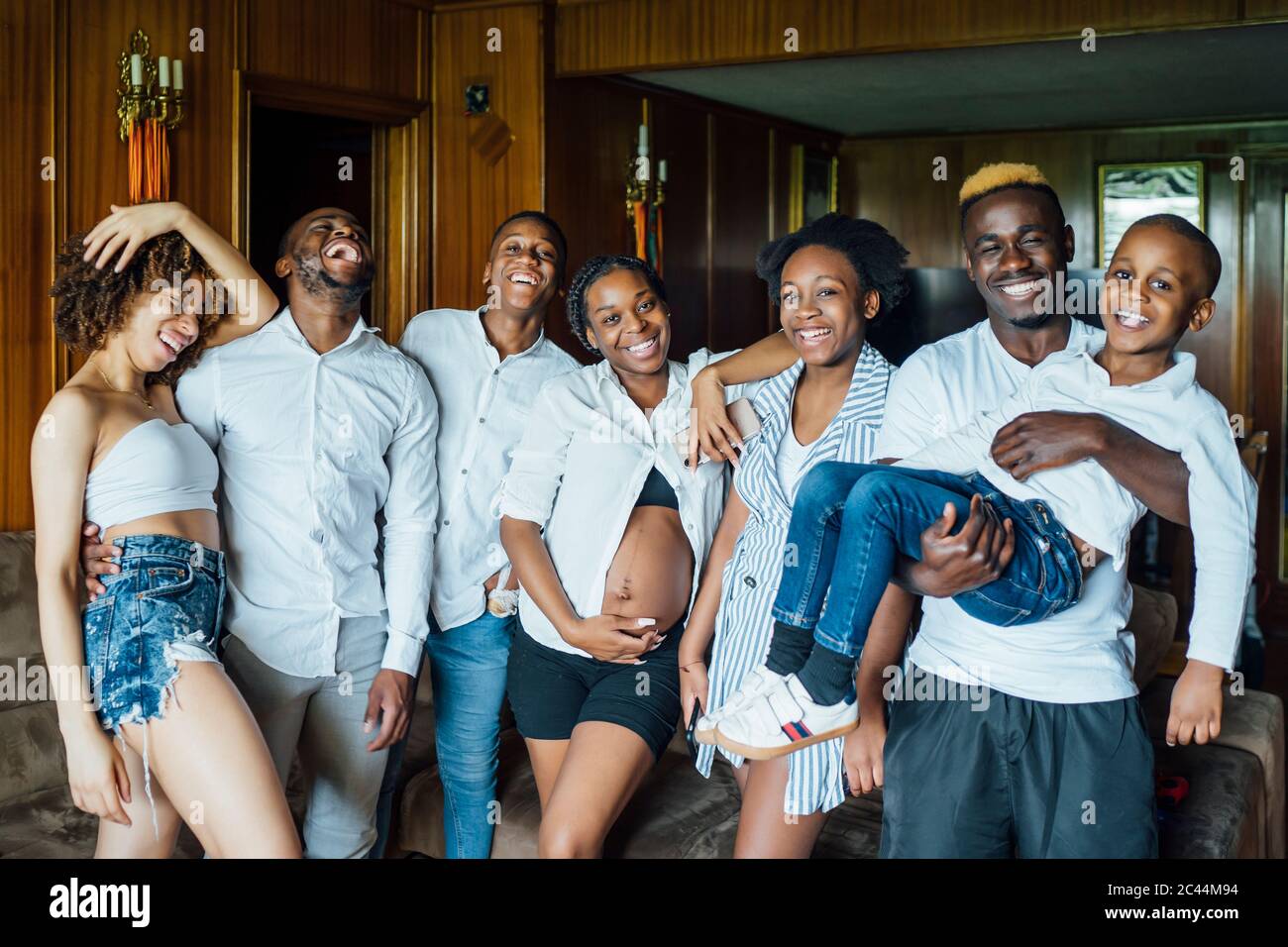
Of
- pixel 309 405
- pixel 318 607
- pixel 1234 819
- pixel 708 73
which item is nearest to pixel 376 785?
pixel 318 607

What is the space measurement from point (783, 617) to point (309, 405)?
107 centimetres

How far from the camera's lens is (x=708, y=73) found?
4844 mm

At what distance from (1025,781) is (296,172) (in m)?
4.71

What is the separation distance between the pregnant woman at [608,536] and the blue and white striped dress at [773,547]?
173 mm

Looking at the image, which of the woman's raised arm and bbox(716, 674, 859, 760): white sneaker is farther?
the woman's raised arm

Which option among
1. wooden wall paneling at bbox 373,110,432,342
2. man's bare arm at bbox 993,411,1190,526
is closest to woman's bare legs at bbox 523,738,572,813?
man's bare arm at bbox 993,411,1190,526

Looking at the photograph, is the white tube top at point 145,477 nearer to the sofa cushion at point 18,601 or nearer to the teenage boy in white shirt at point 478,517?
the teenage boy in white shirt at point 478,517

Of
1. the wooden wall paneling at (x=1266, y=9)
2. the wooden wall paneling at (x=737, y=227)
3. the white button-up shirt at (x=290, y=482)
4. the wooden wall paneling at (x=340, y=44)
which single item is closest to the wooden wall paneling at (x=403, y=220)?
the wooden wall paneling at (x=340, y=44)

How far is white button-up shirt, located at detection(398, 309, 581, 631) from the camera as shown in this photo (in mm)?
2820

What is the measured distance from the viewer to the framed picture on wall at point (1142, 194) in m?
6.24

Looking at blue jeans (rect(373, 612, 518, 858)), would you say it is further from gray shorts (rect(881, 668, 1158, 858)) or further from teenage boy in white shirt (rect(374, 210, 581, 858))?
gray shorts (rect(881, 668, 1158, 858))

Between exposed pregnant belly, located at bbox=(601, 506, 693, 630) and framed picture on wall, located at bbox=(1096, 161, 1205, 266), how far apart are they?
4.44m

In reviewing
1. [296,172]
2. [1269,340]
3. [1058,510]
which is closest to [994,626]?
[1058,510]

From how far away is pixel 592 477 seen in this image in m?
2.56
